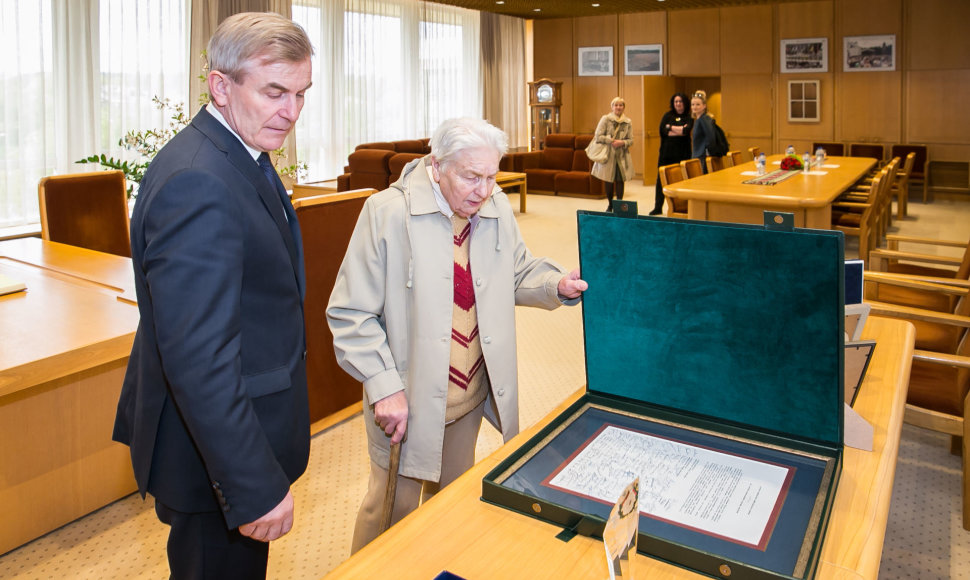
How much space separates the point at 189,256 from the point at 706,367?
101 cm

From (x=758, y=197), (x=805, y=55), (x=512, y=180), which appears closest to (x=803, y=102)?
(x=805, y=55)

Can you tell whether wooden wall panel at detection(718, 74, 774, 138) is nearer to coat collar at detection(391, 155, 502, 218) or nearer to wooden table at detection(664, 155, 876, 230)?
wooden table at detection(664, 155, 876, 230)

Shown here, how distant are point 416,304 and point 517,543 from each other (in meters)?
0.82

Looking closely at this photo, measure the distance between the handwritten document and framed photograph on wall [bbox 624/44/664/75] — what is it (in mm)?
14255

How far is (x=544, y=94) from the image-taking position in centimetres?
1448

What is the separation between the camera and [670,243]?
153 centimetres

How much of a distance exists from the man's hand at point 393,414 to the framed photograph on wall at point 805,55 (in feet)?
43.5

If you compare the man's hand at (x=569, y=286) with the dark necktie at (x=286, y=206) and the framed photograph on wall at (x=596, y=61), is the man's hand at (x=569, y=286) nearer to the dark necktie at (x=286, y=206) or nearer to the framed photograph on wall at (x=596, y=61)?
the dark necktie at (x=286, y=206)

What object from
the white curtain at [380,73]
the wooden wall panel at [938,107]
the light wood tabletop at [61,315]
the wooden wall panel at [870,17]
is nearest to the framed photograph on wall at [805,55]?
the wooden wall panel at [870,17]

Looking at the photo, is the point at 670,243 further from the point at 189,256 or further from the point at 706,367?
the point at 189,256

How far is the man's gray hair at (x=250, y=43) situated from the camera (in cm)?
133

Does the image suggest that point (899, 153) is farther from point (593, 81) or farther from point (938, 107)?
point (593, 81)

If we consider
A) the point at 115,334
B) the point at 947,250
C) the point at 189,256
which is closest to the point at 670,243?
the point at 189,256

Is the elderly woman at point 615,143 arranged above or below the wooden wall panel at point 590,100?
below
